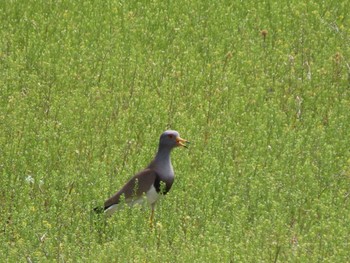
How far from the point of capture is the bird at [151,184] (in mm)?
12531

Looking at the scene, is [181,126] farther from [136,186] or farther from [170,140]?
[136,186]

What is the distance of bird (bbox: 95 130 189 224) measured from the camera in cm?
1253

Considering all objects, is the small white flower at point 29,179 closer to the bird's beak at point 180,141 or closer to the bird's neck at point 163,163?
the bird's neck at point 163,163

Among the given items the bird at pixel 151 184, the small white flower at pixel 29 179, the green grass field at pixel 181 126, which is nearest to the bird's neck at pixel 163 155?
the bird at pixel 151 184

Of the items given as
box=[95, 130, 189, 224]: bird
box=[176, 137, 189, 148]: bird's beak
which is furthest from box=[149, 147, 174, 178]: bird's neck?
box=[176, 137, 189, 148]: bird's beak

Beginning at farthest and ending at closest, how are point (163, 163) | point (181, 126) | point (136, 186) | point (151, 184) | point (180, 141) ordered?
point (181, 126) < point (180, 141) < point (163, 163) < point (151, 184) < point (136, 186)

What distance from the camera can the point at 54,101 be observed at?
15.7m

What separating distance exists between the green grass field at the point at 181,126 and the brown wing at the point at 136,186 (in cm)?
22

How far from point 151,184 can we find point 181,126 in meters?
2.29

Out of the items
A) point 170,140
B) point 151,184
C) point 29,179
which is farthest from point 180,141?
point 29,179

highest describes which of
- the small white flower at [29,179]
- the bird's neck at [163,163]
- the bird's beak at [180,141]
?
the bird's beak at [180,141]

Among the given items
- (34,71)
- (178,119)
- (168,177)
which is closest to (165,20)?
(34,71)

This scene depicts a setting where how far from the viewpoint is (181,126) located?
14914mm

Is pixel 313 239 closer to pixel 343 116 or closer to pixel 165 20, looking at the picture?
pixel 343 116
